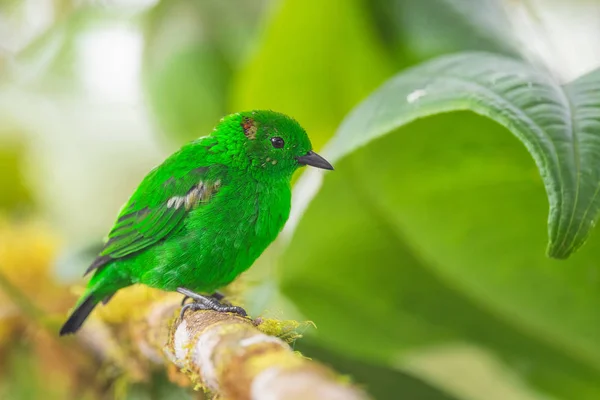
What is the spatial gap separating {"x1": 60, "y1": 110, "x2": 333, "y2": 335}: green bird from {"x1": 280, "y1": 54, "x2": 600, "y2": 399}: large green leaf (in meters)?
0.06

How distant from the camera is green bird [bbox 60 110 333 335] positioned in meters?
0.51

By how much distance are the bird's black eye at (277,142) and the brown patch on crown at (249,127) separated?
16 mm

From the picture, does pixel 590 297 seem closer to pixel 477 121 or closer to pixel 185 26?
pixel 477 121

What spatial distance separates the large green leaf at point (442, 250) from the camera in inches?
27.4

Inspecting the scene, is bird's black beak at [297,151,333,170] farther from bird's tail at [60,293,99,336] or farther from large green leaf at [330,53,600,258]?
bird's tail at [60,293,99,336]

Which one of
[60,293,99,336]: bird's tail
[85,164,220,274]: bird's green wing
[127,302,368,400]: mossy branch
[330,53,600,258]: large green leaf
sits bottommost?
[60,293,99,336]: bird's tail

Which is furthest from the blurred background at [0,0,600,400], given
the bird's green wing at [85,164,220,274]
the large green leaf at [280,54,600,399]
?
the bird's green wing at [85,164,220,274]

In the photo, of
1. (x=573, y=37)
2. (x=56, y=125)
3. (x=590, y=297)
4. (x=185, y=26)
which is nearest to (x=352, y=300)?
(x=590, y=297)

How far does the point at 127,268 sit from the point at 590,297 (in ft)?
1.69

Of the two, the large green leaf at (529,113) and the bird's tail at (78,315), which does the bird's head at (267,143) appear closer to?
the large green leaf at (529,113)

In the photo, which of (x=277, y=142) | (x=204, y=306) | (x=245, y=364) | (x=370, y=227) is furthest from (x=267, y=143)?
(x=370, y=227)

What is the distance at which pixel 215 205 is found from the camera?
1.68 feet

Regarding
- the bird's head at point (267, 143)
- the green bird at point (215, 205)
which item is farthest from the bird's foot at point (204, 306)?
the bird's head at point (267, 143)

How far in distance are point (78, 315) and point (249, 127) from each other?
241 mm
